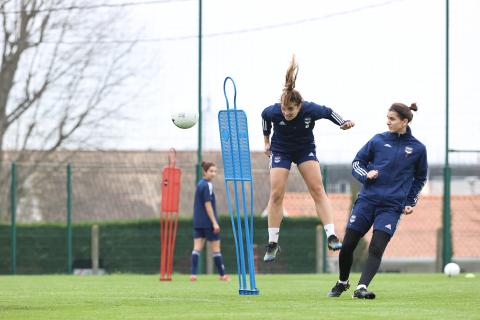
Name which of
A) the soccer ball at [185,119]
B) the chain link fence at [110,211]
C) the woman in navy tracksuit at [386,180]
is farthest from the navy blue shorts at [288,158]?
the chain link fence at [110,211]

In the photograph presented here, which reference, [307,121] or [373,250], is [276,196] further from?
[373,250]

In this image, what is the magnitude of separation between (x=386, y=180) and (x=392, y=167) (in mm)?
137

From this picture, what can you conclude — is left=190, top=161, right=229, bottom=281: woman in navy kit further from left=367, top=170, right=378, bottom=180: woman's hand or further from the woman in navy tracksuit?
left=367, top=170, right=378, bottom=180: woman's hand

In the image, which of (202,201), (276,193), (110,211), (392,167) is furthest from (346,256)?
(110,211)

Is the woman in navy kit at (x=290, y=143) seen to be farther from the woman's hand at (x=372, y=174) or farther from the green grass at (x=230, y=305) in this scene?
the woman's hand at (x=372, y=174)

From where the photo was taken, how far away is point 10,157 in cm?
3222

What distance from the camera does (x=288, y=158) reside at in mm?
Answer: 12070

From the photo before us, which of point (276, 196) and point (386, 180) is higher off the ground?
point (386, 180)

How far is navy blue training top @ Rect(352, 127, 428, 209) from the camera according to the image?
1091 centimetres

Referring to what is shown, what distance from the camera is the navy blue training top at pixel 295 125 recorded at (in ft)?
38.7

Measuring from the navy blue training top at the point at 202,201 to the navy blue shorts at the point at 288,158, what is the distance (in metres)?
6.09

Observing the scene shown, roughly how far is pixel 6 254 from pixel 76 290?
1093cm

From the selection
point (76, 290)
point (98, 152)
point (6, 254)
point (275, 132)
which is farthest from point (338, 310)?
point (98, 152)

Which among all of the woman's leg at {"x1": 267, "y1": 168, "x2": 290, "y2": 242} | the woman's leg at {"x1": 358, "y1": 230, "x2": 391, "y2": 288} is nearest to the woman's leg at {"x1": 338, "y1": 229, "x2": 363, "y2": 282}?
the woman's leg at {"x1": 358, "y1": 230, "x2": 391, "y2": 288}
